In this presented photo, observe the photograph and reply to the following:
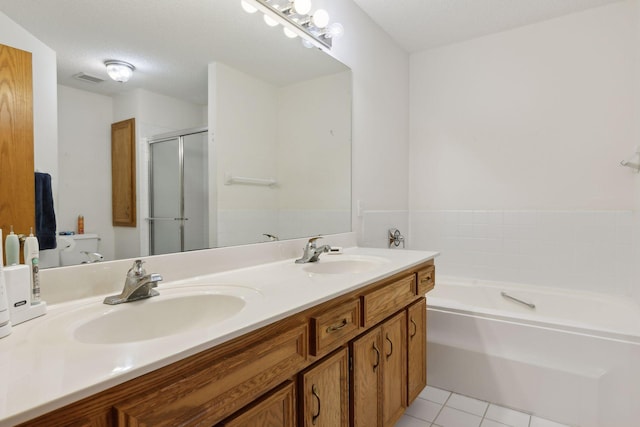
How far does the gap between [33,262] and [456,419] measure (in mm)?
1955

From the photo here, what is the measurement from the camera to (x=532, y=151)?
8.53 ft

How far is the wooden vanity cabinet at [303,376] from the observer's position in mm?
621

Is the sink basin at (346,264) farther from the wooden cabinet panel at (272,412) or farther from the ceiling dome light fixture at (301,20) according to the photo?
the ceiling dome light fixture at (301,20)

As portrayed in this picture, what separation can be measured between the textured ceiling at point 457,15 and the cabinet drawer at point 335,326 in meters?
2.06

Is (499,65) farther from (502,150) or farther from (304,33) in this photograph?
(304,33)

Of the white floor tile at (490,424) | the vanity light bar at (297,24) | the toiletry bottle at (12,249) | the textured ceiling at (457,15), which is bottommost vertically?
the white floor tile at (490,424)

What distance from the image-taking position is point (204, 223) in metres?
1.40

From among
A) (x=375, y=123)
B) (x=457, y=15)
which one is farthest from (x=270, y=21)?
(x=457, y=15)

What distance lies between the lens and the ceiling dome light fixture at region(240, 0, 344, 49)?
1.65 meters

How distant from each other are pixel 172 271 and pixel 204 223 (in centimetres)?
24

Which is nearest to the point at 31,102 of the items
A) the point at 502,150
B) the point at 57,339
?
the point at 57,339

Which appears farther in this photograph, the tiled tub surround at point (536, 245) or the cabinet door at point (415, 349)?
the tiled tub surround at point (536, 245)

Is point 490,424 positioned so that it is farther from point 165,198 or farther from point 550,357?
point 165,198

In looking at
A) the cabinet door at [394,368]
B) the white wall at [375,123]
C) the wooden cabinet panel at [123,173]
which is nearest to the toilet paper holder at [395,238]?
the white wall at [375,123]
